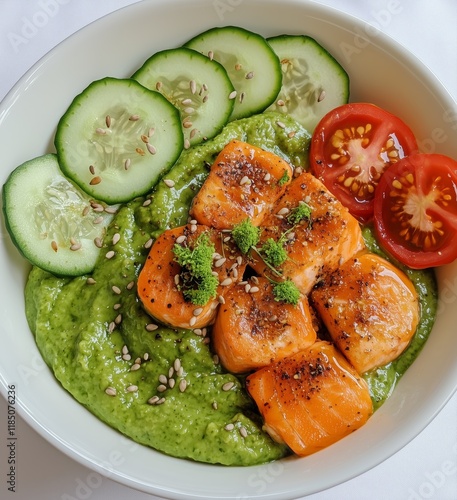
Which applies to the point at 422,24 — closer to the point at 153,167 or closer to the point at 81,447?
the point at 153,167

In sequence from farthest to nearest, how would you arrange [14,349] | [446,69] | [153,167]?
[446,69], [153,167], [14,349]

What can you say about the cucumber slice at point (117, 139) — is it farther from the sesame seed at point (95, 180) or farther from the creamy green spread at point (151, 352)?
the creamy green spread at point (151, 352)

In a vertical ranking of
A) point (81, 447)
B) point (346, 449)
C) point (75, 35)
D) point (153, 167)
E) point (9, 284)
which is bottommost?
point (81, 447)

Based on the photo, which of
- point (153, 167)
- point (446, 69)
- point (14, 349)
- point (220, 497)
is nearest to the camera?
point (220, 497)

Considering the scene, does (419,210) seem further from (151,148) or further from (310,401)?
(151,148)

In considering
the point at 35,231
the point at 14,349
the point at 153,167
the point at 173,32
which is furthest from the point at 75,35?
the point at 14,349

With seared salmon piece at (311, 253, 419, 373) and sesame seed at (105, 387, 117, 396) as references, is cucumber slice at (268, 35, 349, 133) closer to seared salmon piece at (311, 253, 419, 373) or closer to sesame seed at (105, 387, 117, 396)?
seared salmon piece at (311, 253, 419, 373)

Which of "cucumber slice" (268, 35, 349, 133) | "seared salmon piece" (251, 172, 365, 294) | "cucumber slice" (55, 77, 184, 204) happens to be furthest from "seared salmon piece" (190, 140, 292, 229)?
"cucumber slice" (268, 35, 349, 133)

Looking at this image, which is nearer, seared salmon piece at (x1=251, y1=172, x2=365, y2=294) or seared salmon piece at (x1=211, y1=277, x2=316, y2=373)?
seared salmon piece at (x1=211, y1=277, x2=316, y2=373)
